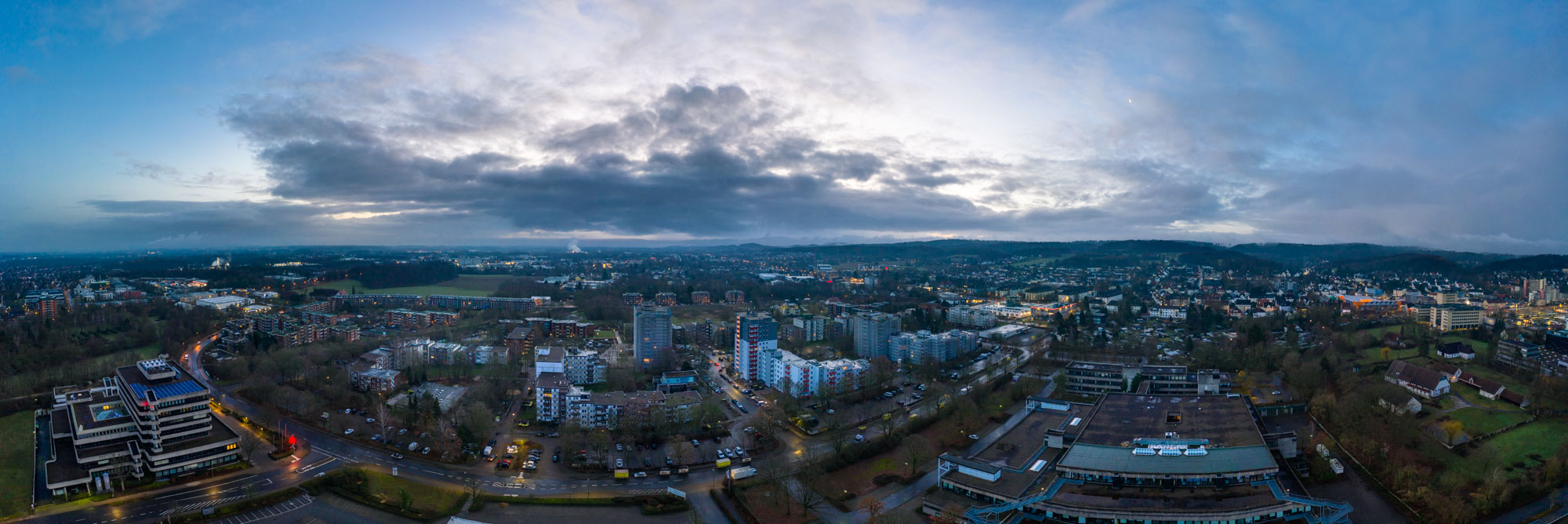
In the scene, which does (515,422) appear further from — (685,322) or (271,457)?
(685,322)

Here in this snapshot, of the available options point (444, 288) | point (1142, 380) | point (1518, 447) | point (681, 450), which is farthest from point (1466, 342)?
point (444, 288)

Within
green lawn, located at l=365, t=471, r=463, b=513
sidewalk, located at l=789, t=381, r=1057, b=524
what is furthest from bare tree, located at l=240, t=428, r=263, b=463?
sidewalk, located at l=789, t=381, r=1057, b=524

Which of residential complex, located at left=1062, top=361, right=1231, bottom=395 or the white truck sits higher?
residential complex, located at left=1062, top=361, right=1231, bottom=395

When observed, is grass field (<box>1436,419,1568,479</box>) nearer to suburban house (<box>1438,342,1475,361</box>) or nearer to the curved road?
suburban house (<box>1438,342,1475,361</box>)

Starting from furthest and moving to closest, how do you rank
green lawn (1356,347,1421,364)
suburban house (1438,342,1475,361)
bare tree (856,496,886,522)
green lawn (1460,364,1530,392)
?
green lawn (1356,347,1421,364) → suburban house (1438,342,1475,361) → green lawn (1460,364,1530,392) → bare tree (856,496,886,522)

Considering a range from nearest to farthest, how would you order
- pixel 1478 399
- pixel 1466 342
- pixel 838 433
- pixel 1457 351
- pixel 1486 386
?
pixel 838 433, pixel 1478 399, pixel 1486 386, pixel 1457 351, pixel 1466 342

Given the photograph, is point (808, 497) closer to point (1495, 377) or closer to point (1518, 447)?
point (1518, 447)

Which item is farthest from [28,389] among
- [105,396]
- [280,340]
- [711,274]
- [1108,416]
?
[711,274]
